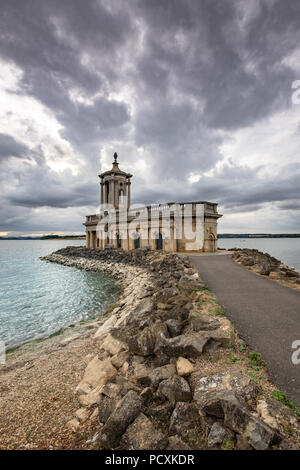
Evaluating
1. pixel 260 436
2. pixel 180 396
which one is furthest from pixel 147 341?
pixel 260 436

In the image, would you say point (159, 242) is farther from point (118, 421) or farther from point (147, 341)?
point (118, 421)

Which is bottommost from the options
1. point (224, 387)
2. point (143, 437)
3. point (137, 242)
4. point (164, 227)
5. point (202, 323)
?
point (143, 437)

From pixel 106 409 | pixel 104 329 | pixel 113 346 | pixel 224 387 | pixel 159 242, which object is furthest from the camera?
pixel 159 242

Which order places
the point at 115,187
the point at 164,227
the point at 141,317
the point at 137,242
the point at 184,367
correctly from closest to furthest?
the point at 184,367, the point at 141,317, the point at 164,227, the point at 137,242, the point at 115,187

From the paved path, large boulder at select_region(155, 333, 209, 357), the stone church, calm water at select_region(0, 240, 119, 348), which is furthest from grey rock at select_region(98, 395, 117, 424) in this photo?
the stone church

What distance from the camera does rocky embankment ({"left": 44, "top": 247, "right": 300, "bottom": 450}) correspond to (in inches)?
93.0

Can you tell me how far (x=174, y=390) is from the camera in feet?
9.77

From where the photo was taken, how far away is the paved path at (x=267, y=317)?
3533 millimetres

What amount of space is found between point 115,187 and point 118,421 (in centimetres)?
3392

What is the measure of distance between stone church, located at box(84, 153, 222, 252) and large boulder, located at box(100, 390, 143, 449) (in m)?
19.1

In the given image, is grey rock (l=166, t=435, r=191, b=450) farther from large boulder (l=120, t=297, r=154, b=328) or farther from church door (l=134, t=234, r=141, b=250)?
church door (l=134, t=234, r=141, b=250)

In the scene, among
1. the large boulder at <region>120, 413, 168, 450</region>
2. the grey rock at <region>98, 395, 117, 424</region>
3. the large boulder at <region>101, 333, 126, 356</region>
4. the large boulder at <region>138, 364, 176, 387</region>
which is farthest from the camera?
the large boulder at <region>101, 333, 126, 356</region>

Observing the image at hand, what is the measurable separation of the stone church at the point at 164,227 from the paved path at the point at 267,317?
11.5 metres

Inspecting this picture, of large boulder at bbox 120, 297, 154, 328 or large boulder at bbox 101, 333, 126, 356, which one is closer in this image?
large boulder at bbox 101, 333, 126, 356
